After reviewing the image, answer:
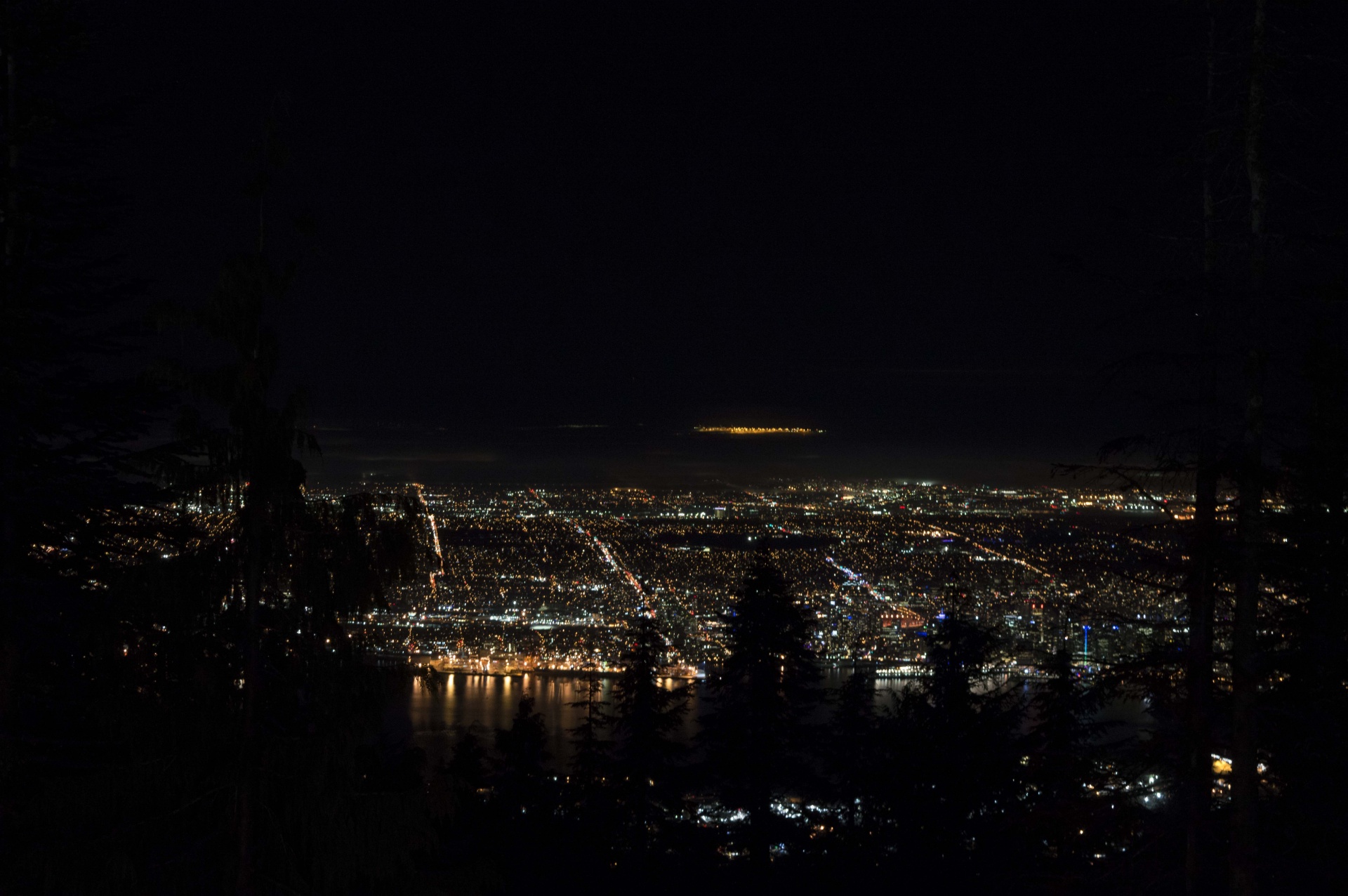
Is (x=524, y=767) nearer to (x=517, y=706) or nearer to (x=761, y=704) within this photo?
(x=761, y=704)

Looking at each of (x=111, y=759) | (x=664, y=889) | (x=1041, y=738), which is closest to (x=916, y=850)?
(x=1041, y=738)

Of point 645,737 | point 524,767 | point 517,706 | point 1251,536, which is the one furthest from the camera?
point 517,706

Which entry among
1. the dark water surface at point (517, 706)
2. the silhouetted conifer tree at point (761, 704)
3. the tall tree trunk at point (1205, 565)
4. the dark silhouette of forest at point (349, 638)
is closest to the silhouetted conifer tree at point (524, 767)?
the dark silhouette of forest at point (349, 638)

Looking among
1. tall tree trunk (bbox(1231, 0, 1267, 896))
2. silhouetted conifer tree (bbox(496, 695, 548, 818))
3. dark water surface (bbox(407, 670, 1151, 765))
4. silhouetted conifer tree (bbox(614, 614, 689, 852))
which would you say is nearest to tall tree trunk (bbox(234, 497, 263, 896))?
tall tree trunk (bbox(1231, 0, 1267, 896))

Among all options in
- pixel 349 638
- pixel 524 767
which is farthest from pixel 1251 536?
pixel 524 767

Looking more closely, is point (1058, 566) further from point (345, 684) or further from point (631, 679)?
point (345, 684)

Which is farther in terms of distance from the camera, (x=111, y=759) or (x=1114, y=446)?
(x=1114, y=446)

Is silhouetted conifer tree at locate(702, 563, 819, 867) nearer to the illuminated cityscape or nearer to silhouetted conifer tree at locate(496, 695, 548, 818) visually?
the illuminated cityscape
